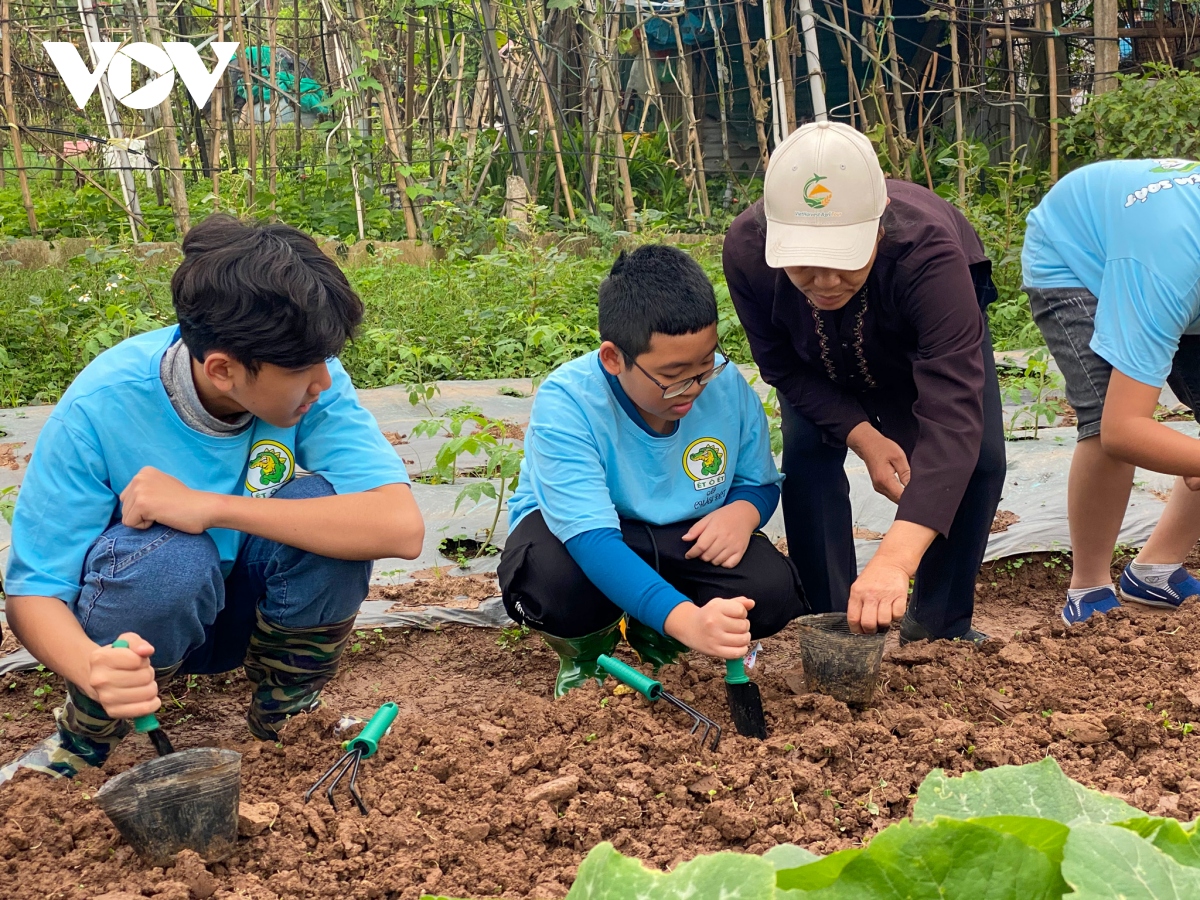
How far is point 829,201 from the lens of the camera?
2.05 m

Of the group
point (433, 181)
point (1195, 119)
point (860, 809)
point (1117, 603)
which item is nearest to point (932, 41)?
point (1195, 119)

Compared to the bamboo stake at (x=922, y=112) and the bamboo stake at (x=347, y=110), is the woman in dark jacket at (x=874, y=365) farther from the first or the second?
the bamboo stake at (x=347, y=110)

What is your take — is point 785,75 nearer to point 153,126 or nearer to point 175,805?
point 153,126

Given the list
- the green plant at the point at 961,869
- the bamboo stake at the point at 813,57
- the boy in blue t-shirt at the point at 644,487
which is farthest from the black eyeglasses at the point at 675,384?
the bamboo stake at the point at 813,57

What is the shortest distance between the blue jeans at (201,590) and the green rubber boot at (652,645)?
25.5 inches

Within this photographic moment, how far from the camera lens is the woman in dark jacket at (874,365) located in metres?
2.06

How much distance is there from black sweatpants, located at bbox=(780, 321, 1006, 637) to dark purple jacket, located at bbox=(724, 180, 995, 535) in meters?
0.05

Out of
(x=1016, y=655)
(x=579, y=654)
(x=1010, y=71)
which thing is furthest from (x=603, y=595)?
(x=1010, y=71)

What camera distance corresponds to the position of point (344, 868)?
1.62 meters

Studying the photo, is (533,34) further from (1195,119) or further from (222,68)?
(1195,119)

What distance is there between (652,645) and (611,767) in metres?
0.67

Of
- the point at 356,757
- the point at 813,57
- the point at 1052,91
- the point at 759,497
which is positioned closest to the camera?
the point at 356,757

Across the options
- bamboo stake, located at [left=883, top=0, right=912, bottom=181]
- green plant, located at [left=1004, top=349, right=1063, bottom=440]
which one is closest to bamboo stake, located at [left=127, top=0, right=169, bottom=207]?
bamboo stake, located at [left=883, top=0, right=912, bottom=181]

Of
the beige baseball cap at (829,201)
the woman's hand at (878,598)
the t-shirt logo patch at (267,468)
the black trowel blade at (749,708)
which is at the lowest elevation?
the black trowel blade at (749,708)
